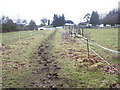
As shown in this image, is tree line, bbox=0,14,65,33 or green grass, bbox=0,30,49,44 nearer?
green grass, bbox=0,30,49,44

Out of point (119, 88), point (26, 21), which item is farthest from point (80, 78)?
point (26, 21)

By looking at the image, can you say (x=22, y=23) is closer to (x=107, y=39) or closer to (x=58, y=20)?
(x=58, y=20)

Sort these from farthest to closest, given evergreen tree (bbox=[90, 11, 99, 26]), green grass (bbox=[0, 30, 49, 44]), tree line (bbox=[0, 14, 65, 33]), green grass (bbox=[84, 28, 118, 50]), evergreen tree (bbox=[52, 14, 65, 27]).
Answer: evergreen tree (bbox=[52, 14, 65, 27]), evergreen tree (bbox=[90, 11, 99, 26]), tree line (bbox=[0, 14, 65, 33]), green grass (bbox=[0, 30, 49, 44]), green grass (bbox=[84, 28, 118, 50])

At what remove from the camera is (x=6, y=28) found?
42.6 metres

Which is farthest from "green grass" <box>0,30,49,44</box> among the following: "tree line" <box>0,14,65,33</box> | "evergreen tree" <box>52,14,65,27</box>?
"evergreen tree" <box>52,14,65,27</box>

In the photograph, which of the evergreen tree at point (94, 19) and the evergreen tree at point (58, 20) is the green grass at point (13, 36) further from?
the evergreen tree at point (94, 19)

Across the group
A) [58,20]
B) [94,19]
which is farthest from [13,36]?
[94,19]

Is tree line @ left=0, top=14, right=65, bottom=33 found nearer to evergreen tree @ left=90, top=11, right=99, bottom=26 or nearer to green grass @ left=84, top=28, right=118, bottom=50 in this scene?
evergreen tree @ left=90, top=11, right=99, bottom=26

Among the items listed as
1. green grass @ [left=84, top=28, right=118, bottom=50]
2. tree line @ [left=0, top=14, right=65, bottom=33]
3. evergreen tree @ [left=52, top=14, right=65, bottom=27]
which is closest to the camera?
green grass @ [left=84, top=28, right=118, bottom=50]

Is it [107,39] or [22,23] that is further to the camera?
[22,23]

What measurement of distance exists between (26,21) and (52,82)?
73.0 metres

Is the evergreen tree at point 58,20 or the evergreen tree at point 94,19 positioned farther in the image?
the evergreen tree at point 58,20

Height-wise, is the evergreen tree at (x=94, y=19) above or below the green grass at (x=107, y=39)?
above

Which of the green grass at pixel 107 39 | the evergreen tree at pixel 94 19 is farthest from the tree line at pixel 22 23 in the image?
the green grass at pixel 107 39
